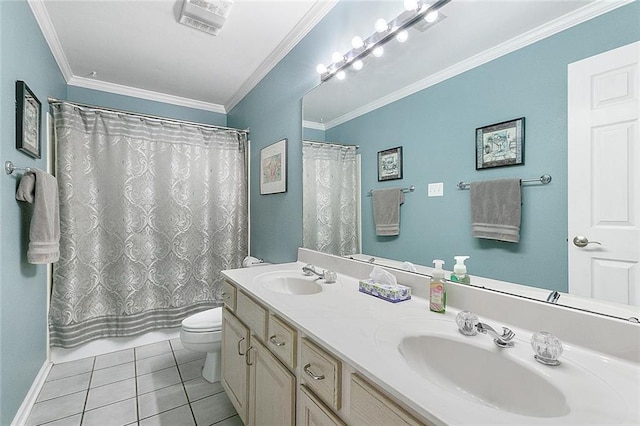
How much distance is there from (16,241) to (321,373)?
69.2 inches

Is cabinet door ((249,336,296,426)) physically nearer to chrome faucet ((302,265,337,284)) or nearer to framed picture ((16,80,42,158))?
chrome faucet ((302,265,337,284))

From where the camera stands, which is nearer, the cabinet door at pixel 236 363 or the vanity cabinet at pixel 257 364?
the vanity cabinet at pixel 257 364

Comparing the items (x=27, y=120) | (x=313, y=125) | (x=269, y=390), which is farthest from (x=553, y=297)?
(x=27, y=120)

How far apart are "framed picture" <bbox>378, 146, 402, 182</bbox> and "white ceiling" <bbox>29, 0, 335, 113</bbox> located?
100 centimetres

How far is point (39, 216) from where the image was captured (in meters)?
1.54

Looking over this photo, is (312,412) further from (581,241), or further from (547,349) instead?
(581,241)

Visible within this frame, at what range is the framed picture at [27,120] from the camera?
1450mm

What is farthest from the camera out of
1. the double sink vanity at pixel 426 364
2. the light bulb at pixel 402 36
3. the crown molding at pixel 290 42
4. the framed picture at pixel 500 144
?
the crown molding at pixel 290 42

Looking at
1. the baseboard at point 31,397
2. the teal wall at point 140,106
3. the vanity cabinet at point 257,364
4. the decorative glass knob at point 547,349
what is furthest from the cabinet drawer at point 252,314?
the teal wall at point 140,106

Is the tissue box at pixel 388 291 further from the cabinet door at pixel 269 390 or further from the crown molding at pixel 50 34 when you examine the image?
the crown molding at pixel 50 34

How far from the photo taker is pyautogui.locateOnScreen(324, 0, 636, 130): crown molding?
738 mm

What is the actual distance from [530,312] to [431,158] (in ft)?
2.09

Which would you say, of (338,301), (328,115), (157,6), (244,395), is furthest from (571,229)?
(157,6)

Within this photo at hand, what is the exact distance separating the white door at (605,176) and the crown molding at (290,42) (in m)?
1.39
